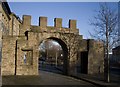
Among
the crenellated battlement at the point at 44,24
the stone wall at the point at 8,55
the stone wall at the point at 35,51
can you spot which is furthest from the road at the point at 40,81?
the crenellated battlement at the point at 44,24

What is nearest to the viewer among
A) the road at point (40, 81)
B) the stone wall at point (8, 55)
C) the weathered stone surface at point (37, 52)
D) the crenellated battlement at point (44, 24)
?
the road at point (40, 81)

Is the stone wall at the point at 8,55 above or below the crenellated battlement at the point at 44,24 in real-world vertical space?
below

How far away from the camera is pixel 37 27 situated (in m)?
43.0

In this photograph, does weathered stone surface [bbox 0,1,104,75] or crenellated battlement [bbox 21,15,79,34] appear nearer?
weathered stone surface [bbox 0,1,104,75]

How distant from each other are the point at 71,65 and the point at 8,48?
7.75 metres

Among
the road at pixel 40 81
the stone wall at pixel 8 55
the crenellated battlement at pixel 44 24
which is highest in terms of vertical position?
the crenellated battlement at pixel 44 24

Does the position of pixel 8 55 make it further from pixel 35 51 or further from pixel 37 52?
pixel 37 52

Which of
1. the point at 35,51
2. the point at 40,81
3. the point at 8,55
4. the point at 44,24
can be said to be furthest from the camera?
the point at 44,24

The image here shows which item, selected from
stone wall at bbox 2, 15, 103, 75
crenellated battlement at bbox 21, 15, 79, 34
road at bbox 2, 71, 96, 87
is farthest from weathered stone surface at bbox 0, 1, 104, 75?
crenellated battlement at bbox 21, 15, 79, 34

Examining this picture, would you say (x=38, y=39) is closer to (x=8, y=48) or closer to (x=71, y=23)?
(x=8, y=48)

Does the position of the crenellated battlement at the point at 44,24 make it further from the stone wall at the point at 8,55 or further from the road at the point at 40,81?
the road at the point at 40,81

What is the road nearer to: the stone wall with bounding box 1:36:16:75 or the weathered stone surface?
the stone wall with bounding box 1:36:16:75

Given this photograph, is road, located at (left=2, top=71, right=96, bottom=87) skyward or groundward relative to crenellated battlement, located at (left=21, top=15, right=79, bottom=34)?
groundward

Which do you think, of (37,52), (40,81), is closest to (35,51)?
(37,52)
